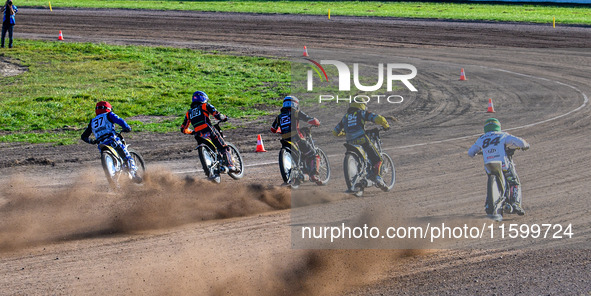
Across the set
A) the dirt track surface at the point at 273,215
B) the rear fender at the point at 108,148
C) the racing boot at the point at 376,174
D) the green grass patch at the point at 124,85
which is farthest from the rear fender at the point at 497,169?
the green grass patch at the point at 124,85

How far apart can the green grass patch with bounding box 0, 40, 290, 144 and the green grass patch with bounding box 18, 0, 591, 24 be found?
1760cm

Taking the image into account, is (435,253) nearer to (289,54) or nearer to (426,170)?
(426,170)

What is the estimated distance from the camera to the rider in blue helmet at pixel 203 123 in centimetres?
1433

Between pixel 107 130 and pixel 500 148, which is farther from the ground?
pixel 107 130

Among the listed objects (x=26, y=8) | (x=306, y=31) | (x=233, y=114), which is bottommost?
(x=233, y=114)

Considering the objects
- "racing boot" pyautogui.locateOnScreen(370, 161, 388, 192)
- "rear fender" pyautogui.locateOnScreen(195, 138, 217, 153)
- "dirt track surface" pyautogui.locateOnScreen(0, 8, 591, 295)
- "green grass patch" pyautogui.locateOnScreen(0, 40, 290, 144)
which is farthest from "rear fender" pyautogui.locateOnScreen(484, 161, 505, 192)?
"green grass patch" pyautogui.locateOnScreen(0, 40, 290, 144)

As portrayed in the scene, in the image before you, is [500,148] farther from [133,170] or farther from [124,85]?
[124,85]

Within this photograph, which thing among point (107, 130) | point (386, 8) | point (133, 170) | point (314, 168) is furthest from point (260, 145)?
point (386, 8)

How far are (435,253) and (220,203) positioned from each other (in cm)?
442

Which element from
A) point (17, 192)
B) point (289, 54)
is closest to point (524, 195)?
point (17, 192)

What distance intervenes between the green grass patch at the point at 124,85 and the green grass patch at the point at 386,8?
1760 cm

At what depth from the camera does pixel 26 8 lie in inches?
1984

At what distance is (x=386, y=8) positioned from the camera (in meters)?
50.2

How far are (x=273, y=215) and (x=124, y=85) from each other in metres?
15.7
